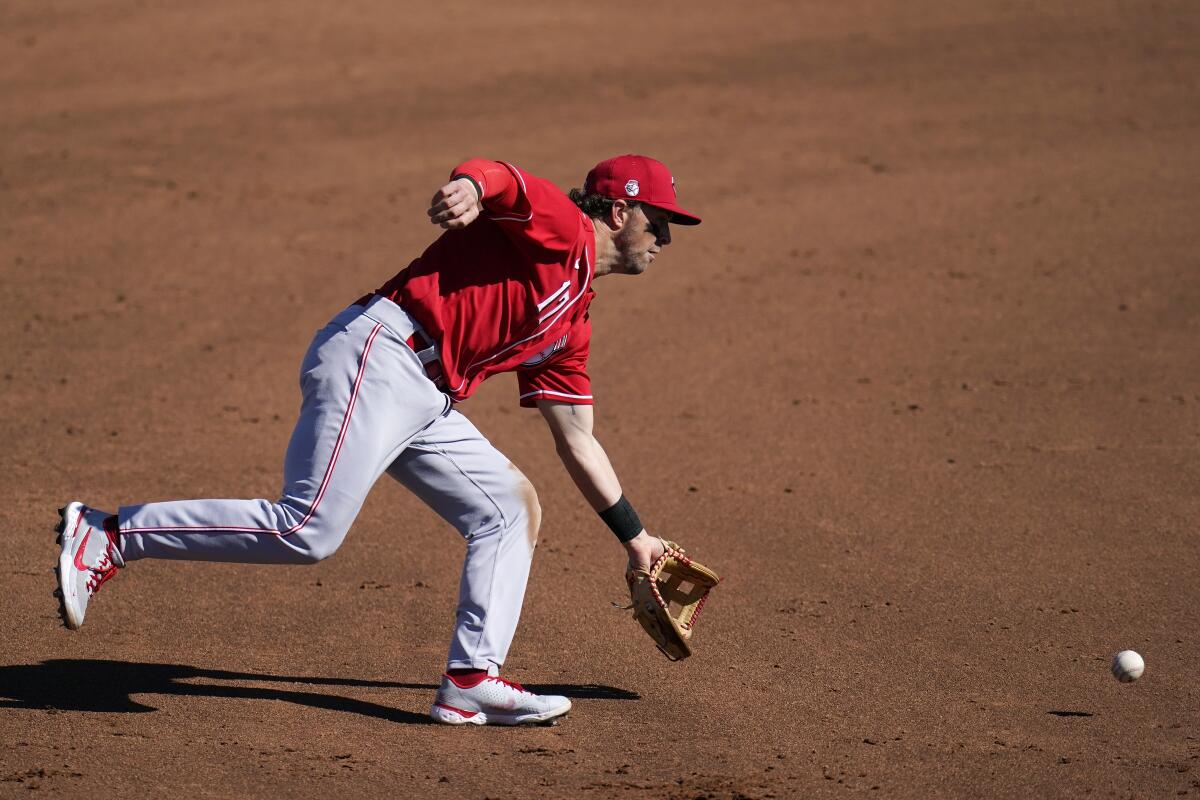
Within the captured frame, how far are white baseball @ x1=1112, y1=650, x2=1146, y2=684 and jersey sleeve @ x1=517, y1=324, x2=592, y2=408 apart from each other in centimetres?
217

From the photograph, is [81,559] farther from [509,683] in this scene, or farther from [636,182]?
[636,182]

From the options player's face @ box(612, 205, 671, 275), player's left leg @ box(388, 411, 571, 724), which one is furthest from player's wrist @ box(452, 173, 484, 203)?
player's left leg @ box(388, 411, 571, 724)

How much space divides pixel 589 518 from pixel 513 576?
2465 mm

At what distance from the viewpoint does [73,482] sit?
743 cm

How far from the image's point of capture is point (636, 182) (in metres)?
4.70

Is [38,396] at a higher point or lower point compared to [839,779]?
higher

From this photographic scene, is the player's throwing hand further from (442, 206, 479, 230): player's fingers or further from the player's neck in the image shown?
the player's neck

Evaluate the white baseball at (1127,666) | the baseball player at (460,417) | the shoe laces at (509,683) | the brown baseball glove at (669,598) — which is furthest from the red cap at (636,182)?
the white baseball at (1127,666)

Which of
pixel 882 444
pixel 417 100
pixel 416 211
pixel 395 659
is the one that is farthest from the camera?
pixel 417 100

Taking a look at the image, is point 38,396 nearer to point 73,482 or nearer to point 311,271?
point 73,482

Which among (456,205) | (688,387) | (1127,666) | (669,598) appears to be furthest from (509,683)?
(688,387)

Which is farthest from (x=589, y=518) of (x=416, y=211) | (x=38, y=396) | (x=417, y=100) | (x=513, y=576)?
(x=417, y=100)

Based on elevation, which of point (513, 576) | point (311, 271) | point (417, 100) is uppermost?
point (417, 100)

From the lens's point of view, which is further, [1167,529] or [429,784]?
[1167,529]
